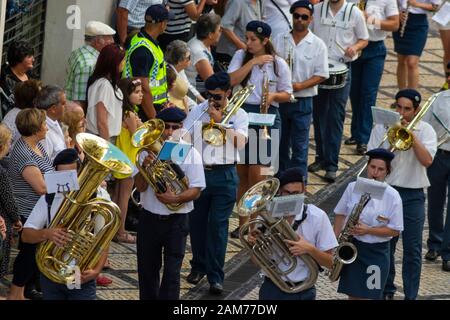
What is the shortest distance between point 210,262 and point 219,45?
4360mm

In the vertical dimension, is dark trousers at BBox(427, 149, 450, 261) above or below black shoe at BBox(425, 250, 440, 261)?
above

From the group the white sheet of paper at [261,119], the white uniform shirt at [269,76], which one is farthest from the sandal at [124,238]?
the white uniform shirt at [269,76]

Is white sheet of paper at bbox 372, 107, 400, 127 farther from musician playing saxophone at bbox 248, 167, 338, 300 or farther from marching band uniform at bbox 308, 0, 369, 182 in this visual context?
marching band uniform at bbox 308, 0, 369, 182

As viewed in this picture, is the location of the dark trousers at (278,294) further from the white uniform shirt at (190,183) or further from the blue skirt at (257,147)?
the blue skirt at (257,147)

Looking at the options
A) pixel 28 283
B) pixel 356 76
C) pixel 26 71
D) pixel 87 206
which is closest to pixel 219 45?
pixel 356 76

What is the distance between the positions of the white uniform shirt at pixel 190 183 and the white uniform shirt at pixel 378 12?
19.4 ft

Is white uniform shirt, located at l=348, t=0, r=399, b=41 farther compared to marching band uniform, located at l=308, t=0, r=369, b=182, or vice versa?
white uniform shirt, located at l=348, t=0, r=399, b=41

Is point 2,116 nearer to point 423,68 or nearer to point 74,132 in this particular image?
point 74,132

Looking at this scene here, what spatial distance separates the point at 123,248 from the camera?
15.5m

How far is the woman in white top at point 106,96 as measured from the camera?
1507 cm

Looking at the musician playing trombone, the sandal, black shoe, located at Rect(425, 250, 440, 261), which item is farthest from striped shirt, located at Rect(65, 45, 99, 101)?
black shoe, located at Rect(425, 250, 440, 261)

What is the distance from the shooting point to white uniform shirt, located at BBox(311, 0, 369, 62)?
59.5 ft

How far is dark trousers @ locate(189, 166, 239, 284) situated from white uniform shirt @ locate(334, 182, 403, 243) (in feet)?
4.31

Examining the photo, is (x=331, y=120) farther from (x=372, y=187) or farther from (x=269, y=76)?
(x=372, y=187)
